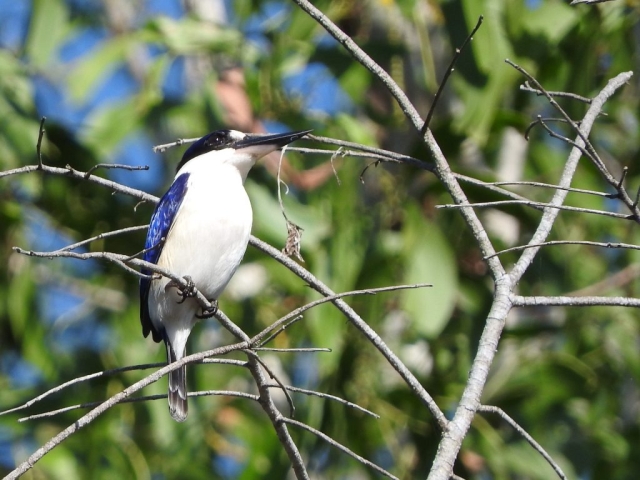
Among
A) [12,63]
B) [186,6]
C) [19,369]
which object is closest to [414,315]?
[12,63]

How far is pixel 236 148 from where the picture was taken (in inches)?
171

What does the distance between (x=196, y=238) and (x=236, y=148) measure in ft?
1.80

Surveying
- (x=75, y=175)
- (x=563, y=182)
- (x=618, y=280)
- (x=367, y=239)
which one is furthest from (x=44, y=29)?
(x=563, y=182)

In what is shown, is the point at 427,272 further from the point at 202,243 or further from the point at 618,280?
the point at 202,243

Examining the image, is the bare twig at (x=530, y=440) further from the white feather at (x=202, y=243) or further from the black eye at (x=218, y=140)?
the black eye at (x=218, y=140)

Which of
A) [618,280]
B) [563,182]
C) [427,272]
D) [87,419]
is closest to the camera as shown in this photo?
[87,419]

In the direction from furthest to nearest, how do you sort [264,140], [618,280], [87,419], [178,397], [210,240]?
[618,280] → [264,140] → [210,240] → [178,397] → [87,419]

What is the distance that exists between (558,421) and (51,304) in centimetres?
394

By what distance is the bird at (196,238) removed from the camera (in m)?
3.86

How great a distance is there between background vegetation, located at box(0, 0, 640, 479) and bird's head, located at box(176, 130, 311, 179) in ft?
2.98

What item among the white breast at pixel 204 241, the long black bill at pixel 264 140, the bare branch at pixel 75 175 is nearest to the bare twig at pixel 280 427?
the bare branch at pixel 75 175

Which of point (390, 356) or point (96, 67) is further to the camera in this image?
point (96, 67)

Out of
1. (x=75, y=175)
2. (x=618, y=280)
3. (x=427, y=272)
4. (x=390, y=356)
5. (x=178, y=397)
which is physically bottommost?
(x=178, y=397)

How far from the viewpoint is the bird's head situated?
4.22m
